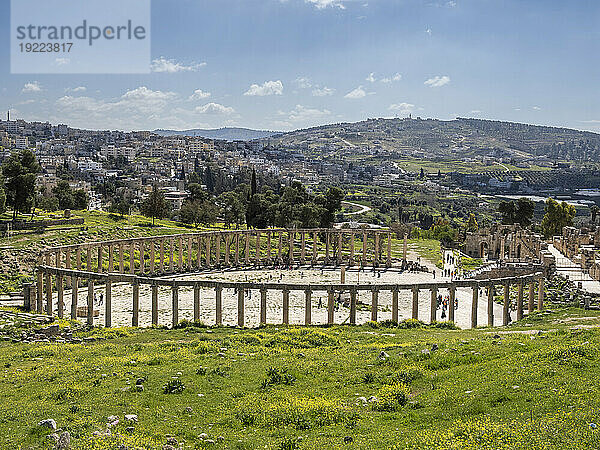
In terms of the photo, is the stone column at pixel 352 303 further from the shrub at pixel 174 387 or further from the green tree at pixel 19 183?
the green tree at pixel 19 183

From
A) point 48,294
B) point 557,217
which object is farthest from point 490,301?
point 557,217

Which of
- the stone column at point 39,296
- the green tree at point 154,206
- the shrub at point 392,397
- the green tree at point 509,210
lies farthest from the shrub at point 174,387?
the green tree at point 509,210

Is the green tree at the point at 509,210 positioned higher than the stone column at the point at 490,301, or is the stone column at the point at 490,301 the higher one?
the green tree at the point at 509,210

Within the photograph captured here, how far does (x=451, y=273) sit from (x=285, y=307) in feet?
128

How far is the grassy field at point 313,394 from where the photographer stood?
53.3 feet

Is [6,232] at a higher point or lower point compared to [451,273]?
higher

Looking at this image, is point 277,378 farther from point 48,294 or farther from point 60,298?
point 48,294

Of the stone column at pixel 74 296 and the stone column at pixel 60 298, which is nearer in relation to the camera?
the stone column at pixel 60 298

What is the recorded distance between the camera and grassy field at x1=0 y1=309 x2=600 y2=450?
1625cm

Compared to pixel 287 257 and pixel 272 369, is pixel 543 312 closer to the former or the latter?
pixel 272 369

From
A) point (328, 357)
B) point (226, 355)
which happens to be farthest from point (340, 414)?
point (226, 355)

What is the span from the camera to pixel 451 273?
7600 cm

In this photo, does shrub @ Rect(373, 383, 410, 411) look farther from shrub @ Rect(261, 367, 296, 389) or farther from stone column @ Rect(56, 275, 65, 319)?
stone column @ Rect(56, 275, 65, 319)

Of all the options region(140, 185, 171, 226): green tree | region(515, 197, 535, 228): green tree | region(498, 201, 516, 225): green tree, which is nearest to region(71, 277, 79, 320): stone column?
region(140, 185, 171, 226): green tree
